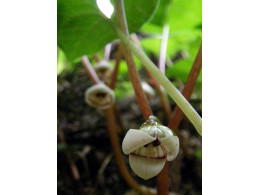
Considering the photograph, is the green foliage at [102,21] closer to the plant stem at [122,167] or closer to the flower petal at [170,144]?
the plant stem at [122,167]

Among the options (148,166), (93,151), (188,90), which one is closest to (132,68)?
(188,90)

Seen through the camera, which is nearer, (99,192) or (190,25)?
(99,192)

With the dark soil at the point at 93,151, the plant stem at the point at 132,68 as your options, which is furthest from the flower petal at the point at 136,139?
the dark soil at the point at 93,151

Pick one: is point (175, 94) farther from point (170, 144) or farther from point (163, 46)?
point (163, 46)
